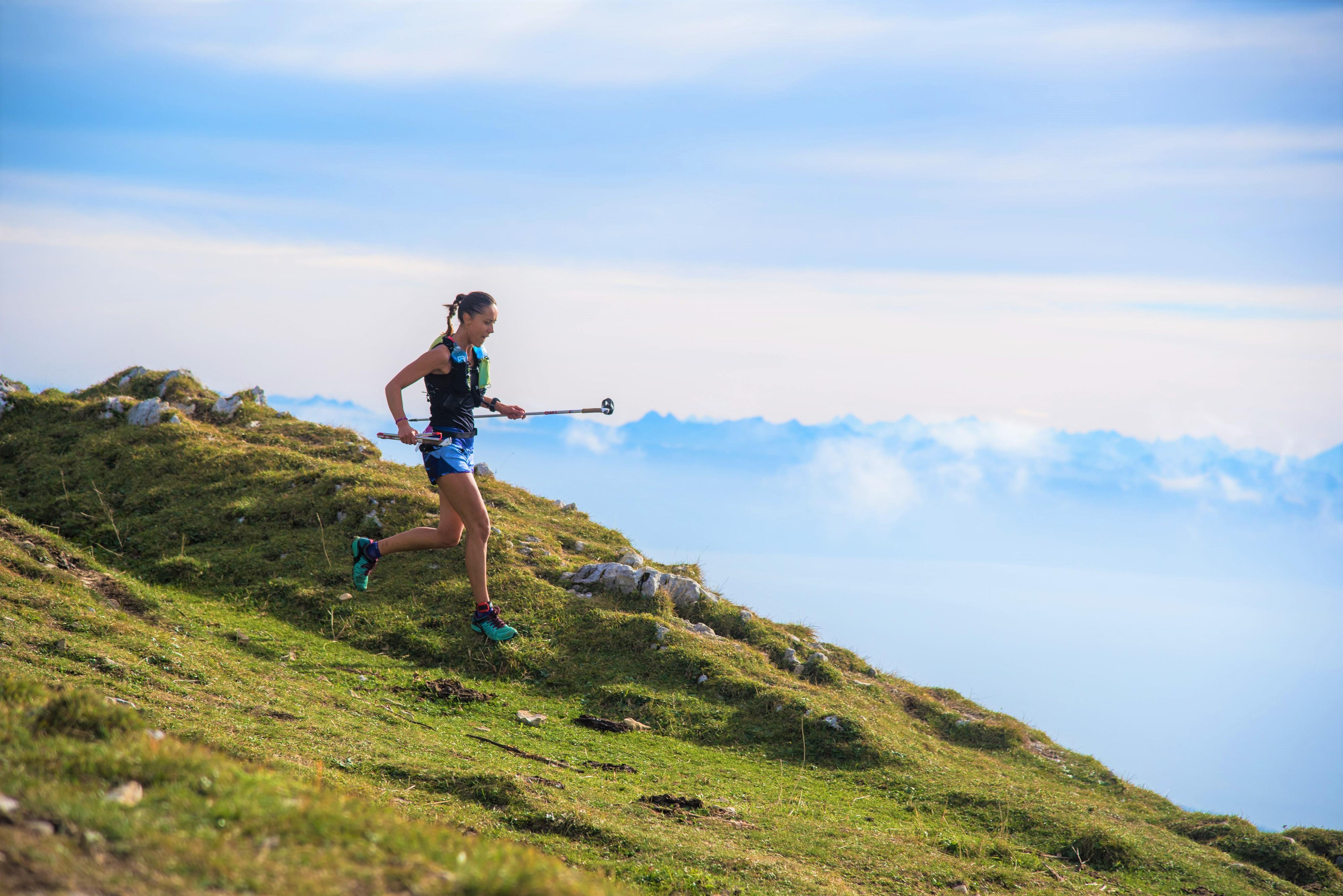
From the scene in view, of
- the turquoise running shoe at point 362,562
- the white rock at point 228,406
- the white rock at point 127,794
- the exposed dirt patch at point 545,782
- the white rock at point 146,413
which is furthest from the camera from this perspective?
the white rock at point 228,406

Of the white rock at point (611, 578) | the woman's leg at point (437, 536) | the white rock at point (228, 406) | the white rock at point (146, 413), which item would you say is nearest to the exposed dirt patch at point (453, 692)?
the woman's leg at point (437, 536)

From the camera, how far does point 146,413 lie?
21.2 meters

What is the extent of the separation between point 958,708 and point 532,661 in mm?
9858

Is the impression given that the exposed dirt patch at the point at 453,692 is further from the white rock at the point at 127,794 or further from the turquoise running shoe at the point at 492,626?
the white rock at the point at 127,794

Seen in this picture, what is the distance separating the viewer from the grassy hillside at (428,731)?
15.4ft

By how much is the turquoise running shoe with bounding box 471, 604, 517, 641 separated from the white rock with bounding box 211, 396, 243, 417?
13597 mm

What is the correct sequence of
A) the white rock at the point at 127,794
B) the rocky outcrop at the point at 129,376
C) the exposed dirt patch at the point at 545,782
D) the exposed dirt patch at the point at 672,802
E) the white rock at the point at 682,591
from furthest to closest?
1. the rocky outcrop at the point at 129,376
2. the white rock at the point at 682,591
3. the exposed dirt patch at the point at 672,802
4. the exposed dirt patch at the point at 545,782
5. the white rock at the point at 127,794

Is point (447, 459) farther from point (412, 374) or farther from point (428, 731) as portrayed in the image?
point (428, 731)

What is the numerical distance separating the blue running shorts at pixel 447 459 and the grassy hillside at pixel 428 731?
10.5ft

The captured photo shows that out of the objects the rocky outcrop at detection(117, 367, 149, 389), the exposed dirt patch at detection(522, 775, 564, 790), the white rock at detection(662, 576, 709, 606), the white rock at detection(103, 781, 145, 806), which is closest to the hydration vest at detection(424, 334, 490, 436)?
the exposed dirt patch at detection(522, 775, 564, 790)

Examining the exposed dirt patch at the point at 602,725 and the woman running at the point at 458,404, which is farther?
the exposed dirt patch at the point at 602,725

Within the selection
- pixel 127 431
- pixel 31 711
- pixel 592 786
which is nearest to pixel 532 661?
pixel 592 786

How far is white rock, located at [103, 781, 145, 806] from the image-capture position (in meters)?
4.61

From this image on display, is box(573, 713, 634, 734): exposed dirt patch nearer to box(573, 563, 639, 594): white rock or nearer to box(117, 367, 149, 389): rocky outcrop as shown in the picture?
box(573, 563, 639, 594): white rock
